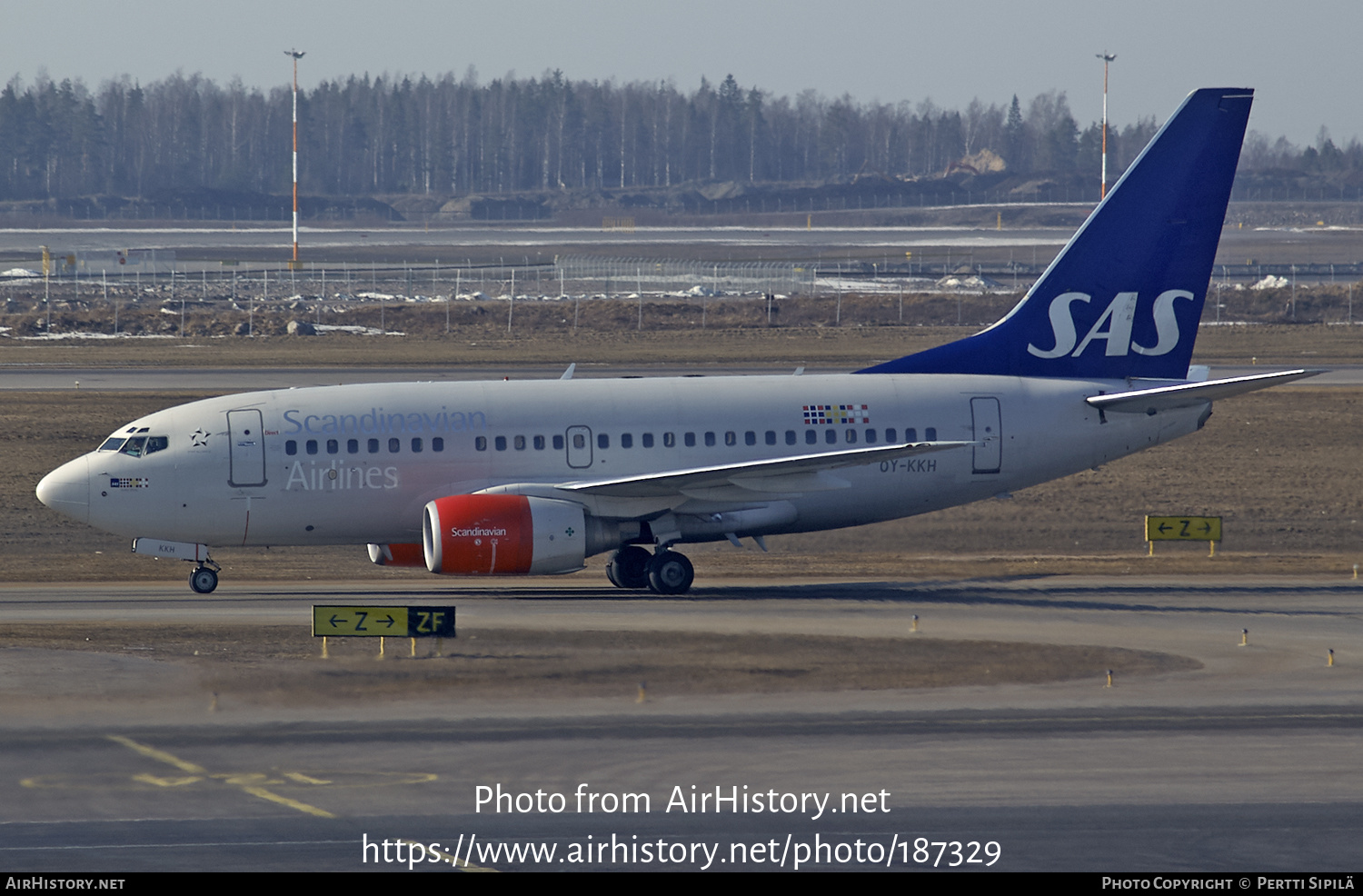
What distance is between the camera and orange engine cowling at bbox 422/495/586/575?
3078 cm

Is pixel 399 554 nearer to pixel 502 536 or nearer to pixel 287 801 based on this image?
pixel 502 536

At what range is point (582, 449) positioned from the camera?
33438mm

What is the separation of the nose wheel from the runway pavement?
6237mm

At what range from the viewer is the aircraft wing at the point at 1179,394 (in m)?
32.6

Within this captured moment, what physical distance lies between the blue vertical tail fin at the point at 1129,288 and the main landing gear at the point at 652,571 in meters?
7.18

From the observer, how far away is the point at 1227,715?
22.8 m

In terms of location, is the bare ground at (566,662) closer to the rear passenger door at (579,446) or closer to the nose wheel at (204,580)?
the nose wheel at (204,580)

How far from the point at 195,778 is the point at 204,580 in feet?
44.7

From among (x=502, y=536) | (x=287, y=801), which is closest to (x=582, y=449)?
(x=502, y=536)

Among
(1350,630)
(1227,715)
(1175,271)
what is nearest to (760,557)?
(1175,271)

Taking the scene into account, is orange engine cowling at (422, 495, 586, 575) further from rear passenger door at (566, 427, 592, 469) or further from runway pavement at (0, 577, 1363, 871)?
runway pavement at (0, 577, 1363, 871)

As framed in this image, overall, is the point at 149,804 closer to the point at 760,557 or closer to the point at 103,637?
the point at 103,637

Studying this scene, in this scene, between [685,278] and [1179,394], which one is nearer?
[1179,394]

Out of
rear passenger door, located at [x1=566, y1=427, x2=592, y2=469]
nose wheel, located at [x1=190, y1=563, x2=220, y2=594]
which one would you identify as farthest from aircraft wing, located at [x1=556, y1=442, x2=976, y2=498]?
nose wheel, located at [x1=190, y1=563, x2=220, y2=594]
